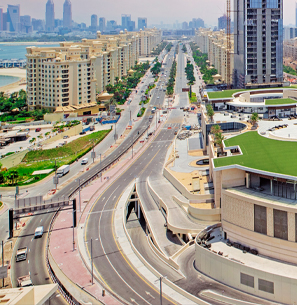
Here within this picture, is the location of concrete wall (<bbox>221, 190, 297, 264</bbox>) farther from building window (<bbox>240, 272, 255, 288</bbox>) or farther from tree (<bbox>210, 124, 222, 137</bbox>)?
tree (<bbox>210, 124, 222, 137</bbox>)

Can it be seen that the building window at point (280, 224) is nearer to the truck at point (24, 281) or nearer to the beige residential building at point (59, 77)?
the truck at point (24, 281)

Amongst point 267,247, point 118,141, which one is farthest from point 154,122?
point 267,247

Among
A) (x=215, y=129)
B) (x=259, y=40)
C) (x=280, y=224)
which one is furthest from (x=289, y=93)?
(x=280, y=224)

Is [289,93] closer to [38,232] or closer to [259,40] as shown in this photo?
[259,40]

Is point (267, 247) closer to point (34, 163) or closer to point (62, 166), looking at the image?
point (62, 166)

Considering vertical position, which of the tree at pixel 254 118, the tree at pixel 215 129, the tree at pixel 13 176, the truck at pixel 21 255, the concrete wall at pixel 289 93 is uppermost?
the concrete wall at pixel 289 93

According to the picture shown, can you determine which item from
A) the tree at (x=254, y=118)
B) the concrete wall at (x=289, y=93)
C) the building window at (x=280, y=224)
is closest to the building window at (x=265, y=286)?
the building window at (x=280, y=224)

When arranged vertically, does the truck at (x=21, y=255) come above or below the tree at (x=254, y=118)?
below

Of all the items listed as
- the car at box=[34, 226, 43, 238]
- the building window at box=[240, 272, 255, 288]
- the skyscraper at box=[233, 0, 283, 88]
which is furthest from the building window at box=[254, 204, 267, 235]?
the skyscraper at box=[233, 0, 283, 88]

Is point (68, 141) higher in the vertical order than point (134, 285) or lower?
higher
